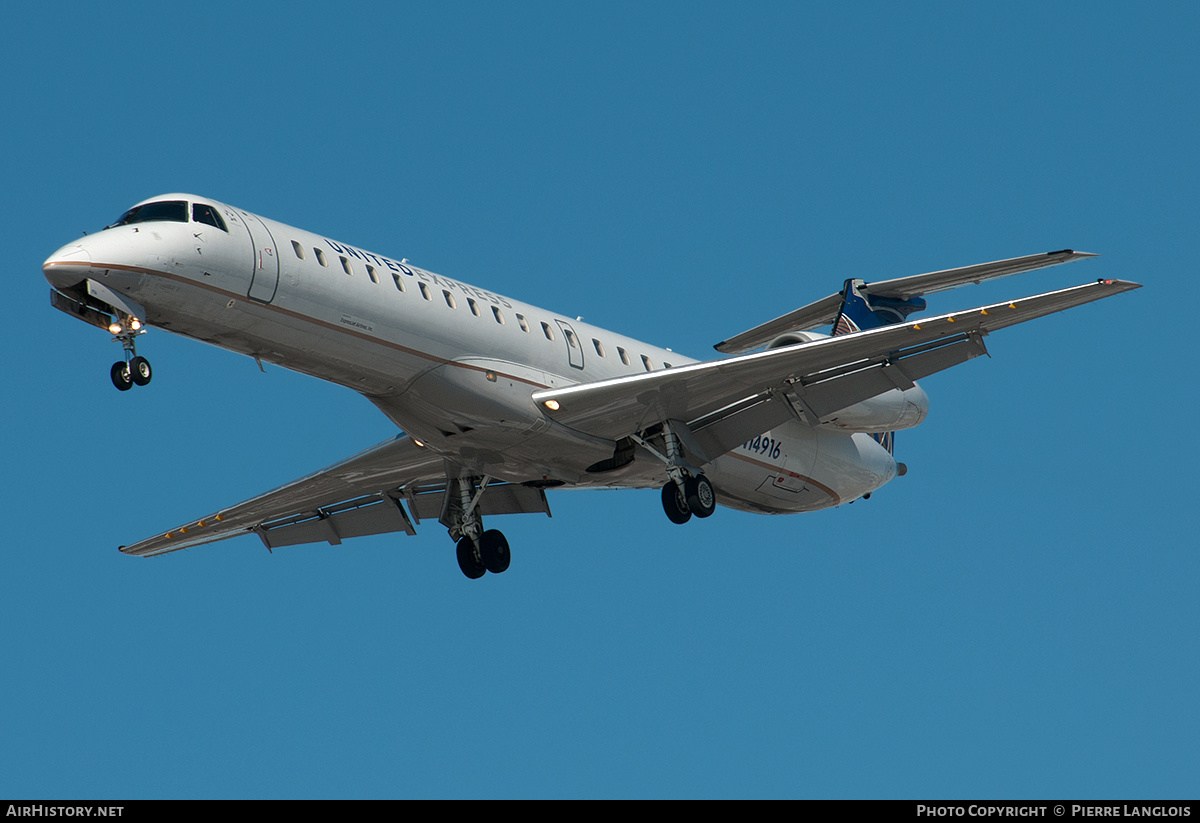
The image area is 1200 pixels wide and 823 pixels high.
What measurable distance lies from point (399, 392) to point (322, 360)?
1238 millimetres

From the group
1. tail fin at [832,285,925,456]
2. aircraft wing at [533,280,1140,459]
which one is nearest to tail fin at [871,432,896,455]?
tail fin at [832,285,925,456]

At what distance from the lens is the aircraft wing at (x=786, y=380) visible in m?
19.6

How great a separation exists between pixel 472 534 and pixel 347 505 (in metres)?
3.13

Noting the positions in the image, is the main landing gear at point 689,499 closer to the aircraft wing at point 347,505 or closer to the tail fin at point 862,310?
the aircraft wing at point 347,505

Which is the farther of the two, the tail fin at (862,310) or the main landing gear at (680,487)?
the tail fin at (862,310)

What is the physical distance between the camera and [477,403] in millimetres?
19953

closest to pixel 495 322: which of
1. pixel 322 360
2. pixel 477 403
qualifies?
pixel 477 403

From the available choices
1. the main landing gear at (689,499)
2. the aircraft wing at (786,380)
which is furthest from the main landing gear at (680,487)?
the aircraft wing at (786,380)

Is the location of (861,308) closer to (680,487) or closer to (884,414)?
(884,414)

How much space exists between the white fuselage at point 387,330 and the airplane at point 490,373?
3cm

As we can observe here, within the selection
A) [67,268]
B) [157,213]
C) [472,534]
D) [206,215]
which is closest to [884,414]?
[472,534]

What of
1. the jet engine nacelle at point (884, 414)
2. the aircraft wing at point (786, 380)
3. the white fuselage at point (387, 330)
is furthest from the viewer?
the jet engine nacelle at point (884, 414)

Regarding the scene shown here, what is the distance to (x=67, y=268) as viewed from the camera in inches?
677
